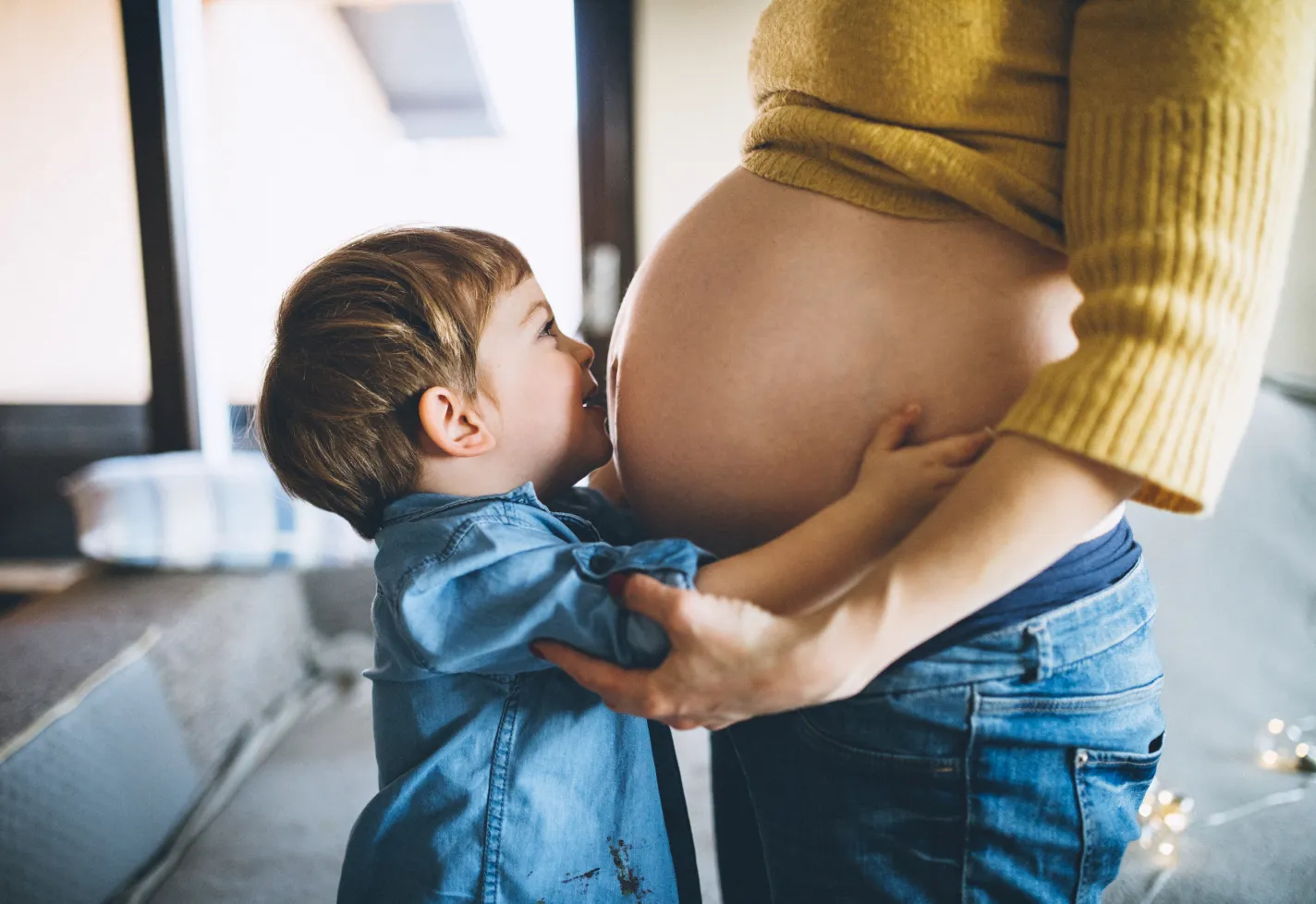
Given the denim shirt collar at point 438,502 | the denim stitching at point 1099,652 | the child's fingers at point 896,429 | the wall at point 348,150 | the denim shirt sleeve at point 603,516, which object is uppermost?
the wall at point 348,150

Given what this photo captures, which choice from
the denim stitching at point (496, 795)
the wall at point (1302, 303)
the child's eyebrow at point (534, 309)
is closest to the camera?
the denim stitching at point (496, 795)

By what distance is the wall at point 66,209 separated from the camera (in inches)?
79.6

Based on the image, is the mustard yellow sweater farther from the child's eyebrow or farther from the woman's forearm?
the child's eyebrow

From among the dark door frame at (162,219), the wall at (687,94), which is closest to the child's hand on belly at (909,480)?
the wall at (687,94)

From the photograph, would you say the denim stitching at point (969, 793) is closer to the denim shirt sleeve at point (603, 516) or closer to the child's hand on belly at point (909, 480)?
the child's hand on belly at point (909, 480)

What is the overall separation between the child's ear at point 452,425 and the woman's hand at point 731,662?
0.24 m

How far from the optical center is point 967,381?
573 mm

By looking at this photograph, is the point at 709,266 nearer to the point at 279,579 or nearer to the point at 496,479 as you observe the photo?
the point at 496,479

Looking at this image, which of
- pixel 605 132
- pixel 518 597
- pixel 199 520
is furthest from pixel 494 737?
pixel 605 132

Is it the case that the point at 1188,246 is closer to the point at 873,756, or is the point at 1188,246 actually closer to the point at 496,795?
the point at 873,756

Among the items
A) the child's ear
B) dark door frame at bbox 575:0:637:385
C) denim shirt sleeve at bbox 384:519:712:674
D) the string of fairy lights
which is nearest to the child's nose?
the child's ear

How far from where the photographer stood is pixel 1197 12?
46 centimetres

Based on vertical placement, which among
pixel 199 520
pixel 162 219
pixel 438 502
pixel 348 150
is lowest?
pixel 199 520

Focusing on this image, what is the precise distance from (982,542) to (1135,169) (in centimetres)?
24
